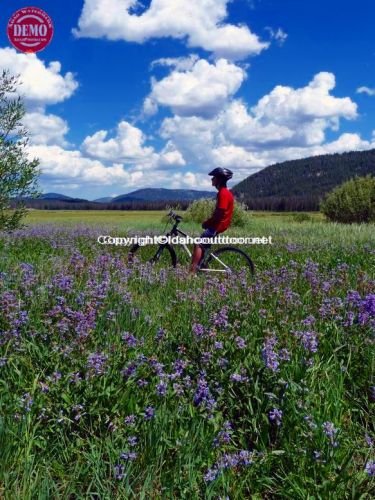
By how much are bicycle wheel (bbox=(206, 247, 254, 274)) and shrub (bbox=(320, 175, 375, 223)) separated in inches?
1084

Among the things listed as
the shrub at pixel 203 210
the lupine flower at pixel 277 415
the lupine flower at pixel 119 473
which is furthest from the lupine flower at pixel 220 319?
the shrub at pixel 203 210

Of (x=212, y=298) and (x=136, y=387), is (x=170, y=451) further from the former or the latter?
(x=212, y=298)

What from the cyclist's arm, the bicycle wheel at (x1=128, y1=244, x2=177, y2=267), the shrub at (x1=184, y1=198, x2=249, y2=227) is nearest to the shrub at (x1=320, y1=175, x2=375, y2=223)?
the shrub at (x1=184, y1=198, x2=249, y2=227)

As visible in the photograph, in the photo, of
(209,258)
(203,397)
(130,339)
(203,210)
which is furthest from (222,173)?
(203,210)

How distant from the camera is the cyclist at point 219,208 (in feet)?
32.9

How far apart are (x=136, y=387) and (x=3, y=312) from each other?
1728 millimetres

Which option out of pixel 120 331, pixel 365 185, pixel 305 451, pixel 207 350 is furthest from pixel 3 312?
pixel 365 185

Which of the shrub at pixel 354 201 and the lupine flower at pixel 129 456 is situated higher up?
the shrub at pixel 354 201

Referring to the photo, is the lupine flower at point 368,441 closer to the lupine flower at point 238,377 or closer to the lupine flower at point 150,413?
the lupine flower at point 238,377

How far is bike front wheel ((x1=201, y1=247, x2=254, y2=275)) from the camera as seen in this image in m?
10.1

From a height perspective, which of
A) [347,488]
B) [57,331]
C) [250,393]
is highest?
[57,331]

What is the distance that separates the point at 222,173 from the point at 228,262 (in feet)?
8.15

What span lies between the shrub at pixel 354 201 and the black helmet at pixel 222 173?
95.7ft

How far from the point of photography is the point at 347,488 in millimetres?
2852
